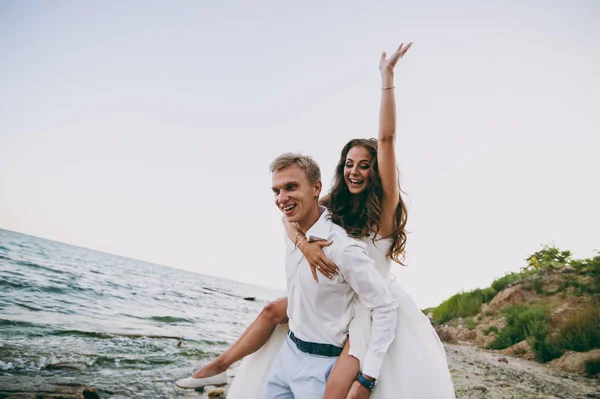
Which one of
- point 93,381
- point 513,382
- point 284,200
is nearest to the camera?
point 284,200

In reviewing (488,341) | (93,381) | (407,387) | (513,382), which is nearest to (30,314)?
(93,381)

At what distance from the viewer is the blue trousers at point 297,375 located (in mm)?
1898

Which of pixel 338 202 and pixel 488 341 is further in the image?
pixel 488 341

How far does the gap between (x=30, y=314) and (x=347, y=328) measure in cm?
A: 841

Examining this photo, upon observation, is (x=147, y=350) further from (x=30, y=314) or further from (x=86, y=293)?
(x=86, y=293)

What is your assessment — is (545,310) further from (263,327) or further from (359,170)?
(263,327)

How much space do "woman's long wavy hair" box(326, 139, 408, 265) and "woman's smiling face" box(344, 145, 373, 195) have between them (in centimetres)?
3

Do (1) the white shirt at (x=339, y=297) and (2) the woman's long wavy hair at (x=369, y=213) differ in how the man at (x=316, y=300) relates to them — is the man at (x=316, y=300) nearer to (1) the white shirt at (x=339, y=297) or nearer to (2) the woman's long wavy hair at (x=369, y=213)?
(1) the white shirt at (x=339, y=297)

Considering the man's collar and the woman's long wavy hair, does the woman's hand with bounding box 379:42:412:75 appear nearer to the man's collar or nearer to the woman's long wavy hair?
the woman's long wavy hair

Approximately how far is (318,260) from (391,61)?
159cm

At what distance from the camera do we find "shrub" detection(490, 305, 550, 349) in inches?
314

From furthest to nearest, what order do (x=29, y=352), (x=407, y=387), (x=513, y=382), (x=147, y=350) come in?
(x=147, y=350) → (x=513, y=382) → (x=29, y=352) → (x=407, y=387)

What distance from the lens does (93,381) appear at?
3.90 metres

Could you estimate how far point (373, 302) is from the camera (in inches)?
72.6
